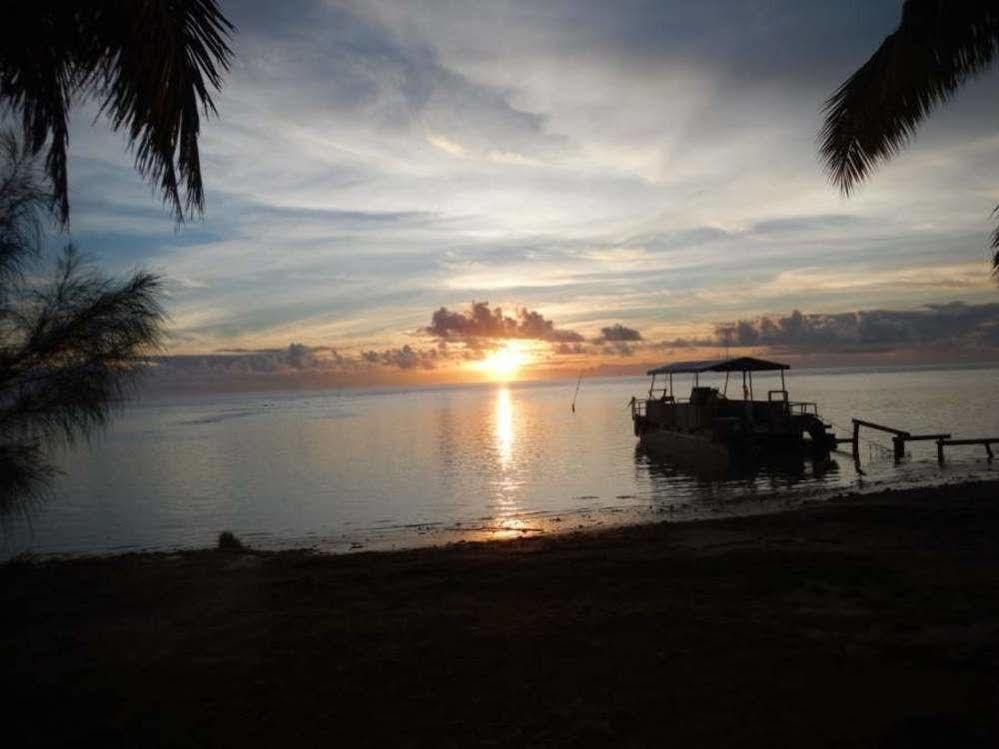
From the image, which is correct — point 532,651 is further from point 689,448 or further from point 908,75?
point 689,448

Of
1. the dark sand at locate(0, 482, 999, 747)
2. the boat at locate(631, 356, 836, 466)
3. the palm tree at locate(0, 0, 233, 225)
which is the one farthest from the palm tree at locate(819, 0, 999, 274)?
the boat at locate(631, 356, 836, 466)

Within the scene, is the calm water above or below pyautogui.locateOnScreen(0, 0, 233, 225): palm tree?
below

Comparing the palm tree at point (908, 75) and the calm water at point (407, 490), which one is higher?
the palm tree at point (908, 75)

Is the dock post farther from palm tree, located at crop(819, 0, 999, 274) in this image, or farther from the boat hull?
palm tree, located at crop(819, 0, 999, 274)

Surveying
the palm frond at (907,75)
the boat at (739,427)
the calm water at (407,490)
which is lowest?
the calm water at (407,490)

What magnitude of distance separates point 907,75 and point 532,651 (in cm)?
797

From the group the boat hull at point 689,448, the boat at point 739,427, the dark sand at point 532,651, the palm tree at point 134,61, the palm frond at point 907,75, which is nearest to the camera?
the palm tree at point 134,61

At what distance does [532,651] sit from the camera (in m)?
7.04

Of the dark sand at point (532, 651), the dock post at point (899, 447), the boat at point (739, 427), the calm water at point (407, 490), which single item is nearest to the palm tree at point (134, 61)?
the dark sand at point (532, 651)

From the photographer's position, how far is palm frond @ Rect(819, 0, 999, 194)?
26.2 feet

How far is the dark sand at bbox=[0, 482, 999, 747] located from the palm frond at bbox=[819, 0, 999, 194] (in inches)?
228

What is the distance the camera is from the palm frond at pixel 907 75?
26.2 ft

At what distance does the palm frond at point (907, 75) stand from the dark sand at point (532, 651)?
228 inches

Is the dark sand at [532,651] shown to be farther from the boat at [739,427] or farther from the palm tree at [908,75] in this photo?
the boat at [739,427]
